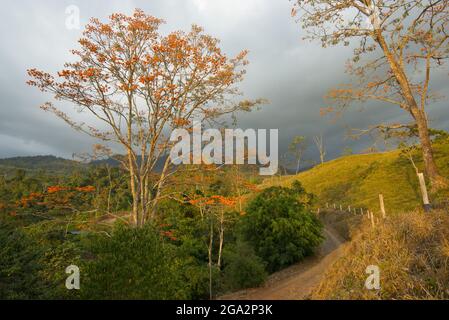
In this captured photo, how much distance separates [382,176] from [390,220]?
129 feet

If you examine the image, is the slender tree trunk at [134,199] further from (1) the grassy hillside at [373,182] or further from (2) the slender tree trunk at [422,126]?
(1) the grassy hillside at [373,182]

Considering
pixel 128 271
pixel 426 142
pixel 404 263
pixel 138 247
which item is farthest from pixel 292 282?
pixel 128 271

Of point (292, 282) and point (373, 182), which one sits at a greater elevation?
point (373, 182)

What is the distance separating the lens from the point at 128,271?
6.37 meters

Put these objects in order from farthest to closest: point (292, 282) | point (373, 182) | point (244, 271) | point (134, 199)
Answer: point (373, 182), point (244, 271), point (292, 282), point (134, 199)

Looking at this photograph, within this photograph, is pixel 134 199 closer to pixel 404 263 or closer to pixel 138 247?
pixel 138 247

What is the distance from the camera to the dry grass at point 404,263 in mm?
4773

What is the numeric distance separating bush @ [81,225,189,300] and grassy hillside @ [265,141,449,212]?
3011 cm

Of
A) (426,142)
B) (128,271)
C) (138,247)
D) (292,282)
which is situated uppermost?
(426,142)

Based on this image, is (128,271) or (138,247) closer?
(128,271)

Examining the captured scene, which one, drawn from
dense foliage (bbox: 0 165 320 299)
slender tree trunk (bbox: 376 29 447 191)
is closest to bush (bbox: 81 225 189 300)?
dense foliage (bbox: 0 165 320 299)

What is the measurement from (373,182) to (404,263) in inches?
1617

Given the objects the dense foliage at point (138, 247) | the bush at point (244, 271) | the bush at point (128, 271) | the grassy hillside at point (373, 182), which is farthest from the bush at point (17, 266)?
the grassy hillside at point (373, 182)
